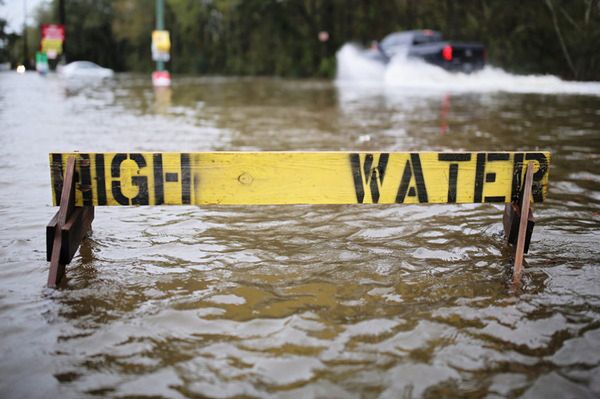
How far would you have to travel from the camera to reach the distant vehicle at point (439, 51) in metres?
20.1

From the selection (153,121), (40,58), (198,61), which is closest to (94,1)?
(198,61)

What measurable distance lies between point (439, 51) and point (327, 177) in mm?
17582

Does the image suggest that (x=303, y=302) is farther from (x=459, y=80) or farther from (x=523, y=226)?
(x=459, y=80)

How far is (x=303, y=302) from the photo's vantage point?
333 cm

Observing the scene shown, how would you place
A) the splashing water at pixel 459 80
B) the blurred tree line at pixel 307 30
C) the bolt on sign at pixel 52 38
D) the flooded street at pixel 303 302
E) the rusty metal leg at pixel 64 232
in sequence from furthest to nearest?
the bolt on sign at pixel 52 38 → the blurred tree line at pixel 307 30 → the splashing water at pixel 459 80 → the rusty metal leg at pixel 64 232 → the flooded street at pixel 303 302

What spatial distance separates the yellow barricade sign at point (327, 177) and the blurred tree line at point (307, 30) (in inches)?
753

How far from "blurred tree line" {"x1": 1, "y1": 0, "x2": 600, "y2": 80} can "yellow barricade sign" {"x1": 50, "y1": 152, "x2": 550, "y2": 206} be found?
62.7ft

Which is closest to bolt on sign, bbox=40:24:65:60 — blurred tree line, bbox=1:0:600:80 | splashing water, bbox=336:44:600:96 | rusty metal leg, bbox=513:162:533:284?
blurred tree line, bbox=1:0:600:80

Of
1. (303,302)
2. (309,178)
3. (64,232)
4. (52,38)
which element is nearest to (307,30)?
(52,38)

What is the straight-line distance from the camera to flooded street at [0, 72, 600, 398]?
8.50ft

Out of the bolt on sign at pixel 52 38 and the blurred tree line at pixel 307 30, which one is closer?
the blurred tree line at pixel 307 30

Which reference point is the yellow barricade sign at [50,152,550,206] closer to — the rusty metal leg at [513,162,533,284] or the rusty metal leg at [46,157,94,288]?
the rusty metal leg at [513,162,533,284]

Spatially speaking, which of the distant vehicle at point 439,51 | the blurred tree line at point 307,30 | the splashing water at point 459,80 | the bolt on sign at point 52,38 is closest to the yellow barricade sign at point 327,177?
the splashing water at point 459,80

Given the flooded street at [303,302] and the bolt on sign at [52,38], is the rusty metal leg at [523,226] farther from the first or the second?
the bolt on sign at [52,38]
